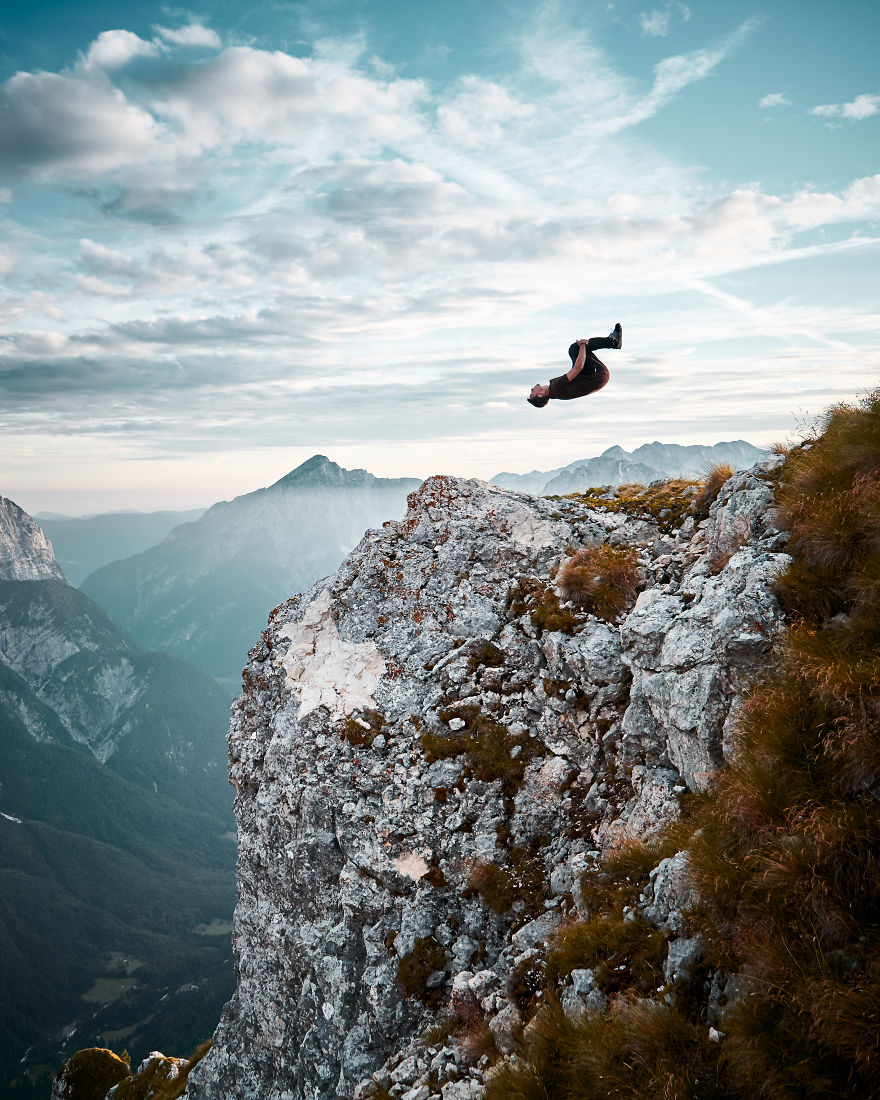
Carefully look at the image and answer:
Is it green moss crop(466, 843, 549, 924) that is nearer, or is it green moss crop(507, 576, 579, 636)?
green moss crop(466, 843, 549, 924)

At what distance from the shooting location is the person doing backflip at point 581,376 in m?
12.3

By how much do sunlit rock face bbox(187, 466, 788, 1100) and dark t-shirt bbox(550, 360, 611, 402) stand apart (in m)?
3.96

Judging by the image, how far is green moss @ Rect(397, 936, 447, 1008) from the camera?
40.6 ft

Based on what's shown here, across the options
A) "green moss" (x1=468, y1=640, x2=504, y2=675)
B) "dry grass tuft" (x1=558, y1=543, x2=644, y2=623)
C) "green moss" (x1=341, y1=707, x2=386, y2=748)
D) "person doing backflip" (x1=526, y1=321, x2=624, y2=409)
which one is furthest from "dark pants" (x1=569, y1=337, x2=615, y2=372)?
"green moss" (x1=341, y1=707, x2=386, y2=748)

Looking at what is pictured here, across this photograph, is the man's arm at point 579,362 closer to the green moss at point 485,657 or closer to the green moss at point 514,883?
the green moss at point 485,657

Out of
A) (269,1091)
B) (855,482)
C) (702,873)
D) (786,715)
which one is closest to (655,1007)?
(702,873)

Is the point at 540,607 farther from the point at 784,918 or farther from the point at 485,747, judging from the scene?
the point at 784,918

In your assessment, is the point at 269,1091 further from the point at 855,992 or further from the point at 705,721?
the point at 855,992

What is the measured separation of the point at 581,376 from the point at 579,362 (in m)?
0.63

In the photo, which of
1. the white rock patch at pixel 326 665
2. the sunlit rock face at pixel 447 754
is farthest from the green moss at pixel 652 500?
the white rock patch at pixel 326 665

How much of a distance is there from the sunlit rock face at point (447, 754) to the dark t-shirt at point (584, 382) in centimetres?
396

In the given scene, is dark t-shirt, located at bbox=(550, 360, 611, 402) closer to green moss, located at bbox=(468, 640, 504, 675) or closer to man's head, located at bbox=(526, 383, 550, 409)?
man's head, located at bbox=(526, 383, 550, 409)

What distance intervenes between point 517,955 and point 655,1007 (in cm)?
454

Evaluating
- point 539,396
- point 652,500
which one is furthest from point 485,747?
point 652,500
